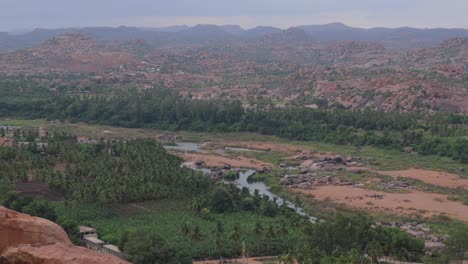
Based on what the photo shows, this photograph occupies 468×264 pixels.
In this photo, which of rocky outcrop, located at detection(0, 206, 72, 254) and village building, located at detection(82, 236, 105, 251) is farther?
village building, located at detection(82, 236, 105, 251)

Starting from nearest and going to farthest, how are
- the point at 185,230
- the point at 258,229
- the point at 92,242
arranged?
1. the point at 92,242
2. the point at 185,230
3. the point at 258,229

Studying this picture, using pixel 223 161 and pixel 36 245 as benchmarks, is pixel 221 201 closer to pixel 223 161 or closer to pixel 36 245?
pixel 223 161

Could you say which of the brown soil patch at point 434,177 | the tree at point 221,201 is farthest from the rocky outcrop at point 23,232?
the brown soil patch at point 434,177

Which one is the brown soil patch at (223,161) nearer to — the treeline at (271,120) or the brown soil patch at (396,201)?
the brown soil patch at (396,201)

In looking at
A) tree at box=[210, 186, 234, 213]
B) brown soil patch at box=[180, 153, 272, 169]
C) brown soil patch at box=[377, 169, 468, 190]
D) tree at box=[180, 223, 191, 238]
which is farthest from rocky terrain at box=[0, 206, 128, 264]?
brown soil patch at box=[180, 153, 272, 169]

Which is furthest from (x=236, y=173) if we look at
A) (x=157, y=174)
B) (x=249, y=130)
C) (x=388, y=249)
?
(x=388, y=249)

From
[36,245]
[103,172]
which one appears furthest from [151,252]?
[103,172]

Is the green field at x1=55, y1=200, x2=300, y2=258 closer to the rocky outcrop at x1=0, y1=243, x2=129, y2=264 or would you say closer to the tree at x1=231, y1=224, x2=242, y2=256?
the tree at x1=231, y1=224, x2=242, y2=256
